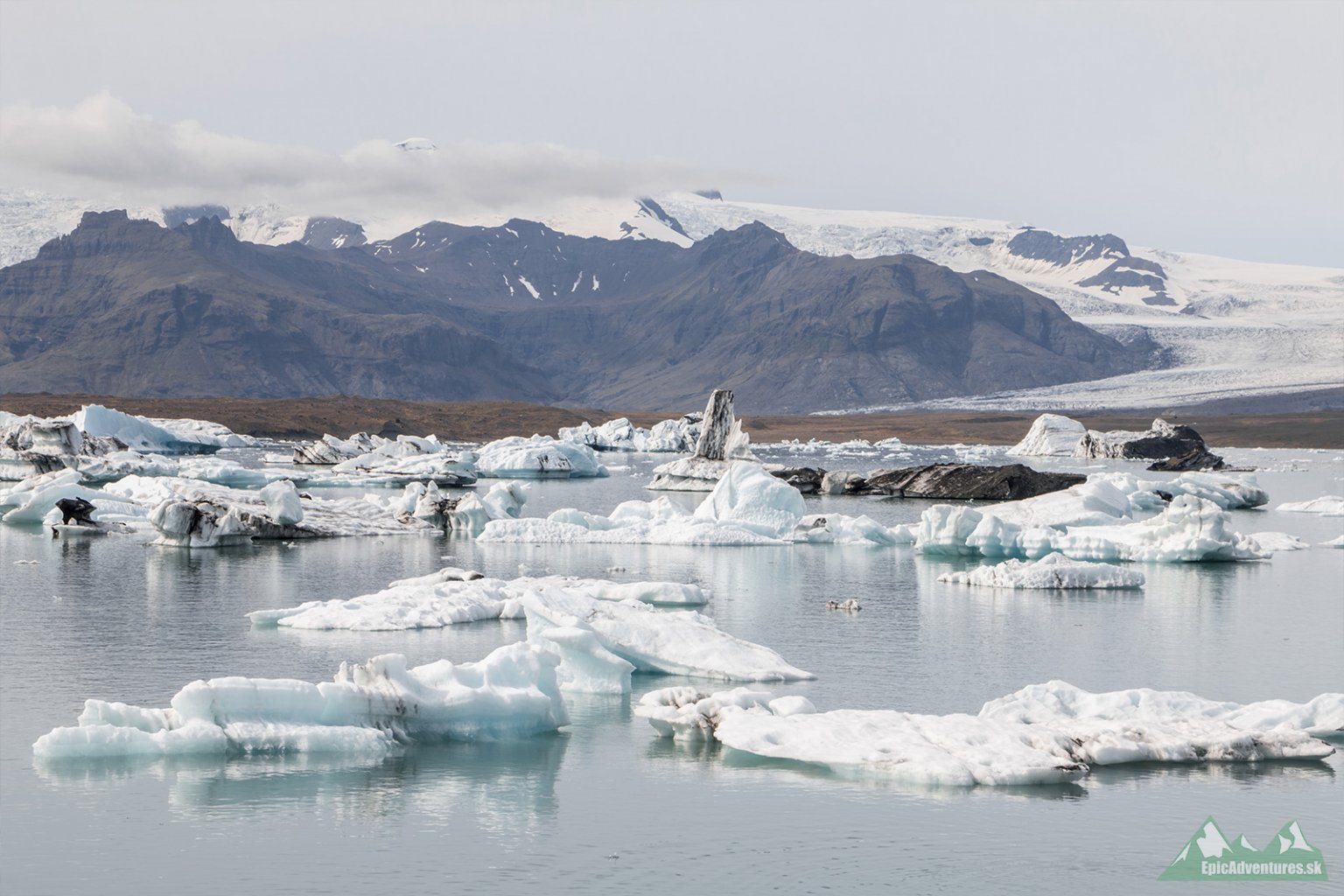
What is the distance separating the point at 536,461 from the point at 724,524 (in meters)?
32.5

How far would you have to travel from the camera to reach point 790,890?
12.1 m

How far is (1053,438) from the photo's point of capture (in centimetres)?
10081

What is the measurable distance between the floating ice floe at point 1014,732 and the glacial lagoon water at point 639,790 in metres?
0.25

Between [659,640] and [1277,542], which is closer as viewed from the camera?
[659,640]

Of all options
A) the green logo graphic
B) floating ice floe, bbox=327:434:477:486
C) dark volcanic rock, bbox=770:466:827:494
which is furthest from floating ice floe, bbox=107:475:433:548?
the green logo graphic

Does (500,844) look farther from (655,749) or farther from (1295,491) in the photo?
(1295,491)

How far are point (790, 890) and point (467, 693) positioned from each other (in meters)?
5.57

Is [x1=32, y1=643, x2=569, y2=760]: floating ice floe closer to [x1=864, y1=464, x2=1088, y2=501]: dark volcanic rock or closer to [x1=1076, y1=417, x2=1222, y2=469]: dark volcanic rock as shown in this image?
[x1=864, y1=464, x2=1088, y2=501]: dark volcanic rock

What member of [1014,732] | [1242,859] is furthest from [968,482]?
[1242,859]

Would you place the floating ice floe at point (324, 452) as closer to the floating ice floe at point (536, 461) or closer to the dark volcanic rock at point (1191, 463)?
the floating ice floe at point (536, 461)

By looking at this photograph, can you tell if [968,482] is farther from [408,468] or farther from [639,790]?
[639,790]

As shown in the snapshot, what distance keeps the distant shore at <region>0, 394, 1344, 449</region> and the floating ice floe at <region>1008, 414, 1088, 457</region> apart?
26017mm

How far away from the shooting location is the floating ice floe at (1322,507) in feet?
166

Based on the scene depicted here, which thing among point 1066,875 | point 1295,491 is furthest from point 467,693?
point 1295,491
